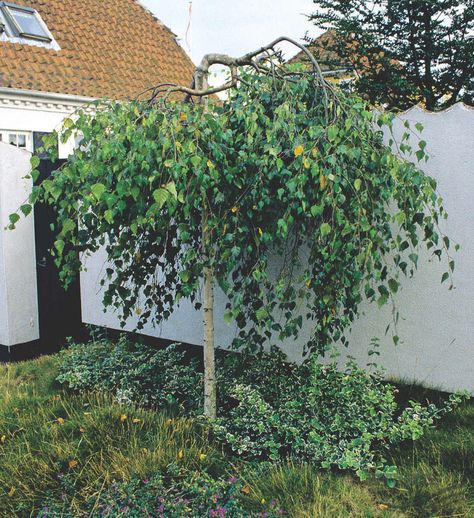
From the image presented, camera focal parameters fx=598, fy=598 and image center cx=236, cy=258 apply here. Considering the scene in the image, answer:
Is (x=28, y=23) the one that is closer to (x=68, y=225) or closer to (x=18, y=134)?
(x=18, y=134)

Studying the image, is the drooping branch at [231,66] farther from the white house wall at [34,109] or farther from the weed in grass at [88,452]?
the white house wall at [34,109]

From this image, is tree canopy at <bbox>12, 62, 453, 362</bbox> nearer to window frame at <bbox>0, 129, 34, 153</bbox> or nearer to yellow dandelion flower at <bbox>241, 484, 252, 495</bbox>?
yellow dandelion flower at <bbox>241, 484, 252, 495</bbox>

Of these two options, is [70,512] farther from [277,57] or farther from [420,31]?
[420,31]

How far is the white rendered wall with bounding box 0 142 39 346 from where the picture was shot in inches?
226

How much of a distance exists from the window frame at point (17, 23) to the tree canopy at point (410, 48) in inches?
237

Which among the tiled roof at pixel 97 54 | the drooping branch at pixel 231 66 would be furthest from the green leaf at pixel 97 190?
the tiled roof at pixel 97 54

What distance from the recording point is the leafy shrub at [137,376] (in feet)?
13.6

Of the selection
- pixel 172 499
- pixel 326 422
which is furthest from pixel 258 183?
pixel 172 499

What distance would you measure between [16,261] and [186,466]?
133 inches

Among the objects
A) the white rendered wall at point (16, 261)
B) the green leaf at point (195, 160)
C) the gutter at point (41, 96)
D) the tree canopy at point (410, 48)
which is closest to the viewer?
the green leaf at point (195, 160)

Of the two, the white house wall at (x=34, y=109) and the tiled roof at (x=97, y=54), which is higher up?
the tiled roof at (x=97, y=54)

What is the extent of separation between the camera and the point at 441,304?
405 centimetres

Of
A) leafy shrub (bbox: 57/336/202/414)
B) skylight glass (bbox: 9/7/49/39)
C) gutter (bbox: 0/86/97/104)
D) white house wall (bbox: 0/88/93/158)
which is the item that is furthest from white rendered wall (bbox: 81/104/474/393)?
skylight glass (bbox: 9/7/49/39)

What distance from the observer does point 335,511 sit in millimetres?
2812
